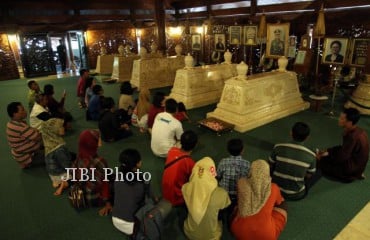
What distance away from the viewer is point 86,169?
294 cm

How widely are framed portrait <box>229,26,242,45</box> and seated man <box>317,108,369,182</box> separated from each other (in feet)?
24.2

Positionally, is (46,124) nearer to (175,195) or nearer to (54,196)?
(54,196)

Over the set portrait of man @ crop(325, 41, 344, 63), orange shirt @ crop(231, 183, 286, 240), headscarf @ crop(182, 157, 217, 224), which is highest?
portrait of man @ crop(325, 41, 344, 63)

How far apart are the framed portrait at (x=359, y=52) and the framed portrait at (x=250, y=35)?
3169 millimetres

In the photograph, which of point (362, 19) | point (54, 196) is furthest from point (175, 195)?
point (362, 19)

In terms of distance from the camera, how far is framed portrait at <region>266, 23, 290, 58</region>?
309 inches

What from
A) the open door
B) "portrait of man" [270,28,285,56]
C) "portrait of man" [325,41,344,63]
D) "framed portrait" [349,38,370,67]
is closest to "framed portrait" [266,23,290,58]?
"portrait of man" [270,28,285,56]

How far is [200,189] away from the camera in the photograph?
225cm

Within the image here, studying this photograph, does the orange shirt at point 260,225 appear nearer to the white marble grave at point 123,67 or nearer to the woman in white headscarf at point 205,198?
the woman in white headscarf at point 205,198

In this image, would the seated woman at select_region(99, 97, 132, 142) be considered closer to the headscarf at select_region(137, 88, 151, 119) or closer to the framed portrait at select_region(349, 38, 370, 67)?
the headscarf at select_region(137, 88, 151, 119)

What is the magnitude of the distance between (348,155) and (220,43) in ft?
29.3

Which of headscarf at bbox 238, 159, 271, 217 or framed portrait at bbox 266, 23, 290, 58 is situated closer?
headscarf at bbox 238, 159, 271, 217

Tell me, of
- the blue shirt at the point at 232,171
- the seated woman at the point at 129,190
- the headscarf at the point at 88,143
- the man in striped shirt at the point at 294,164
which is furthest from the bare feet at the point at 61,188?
the man in striped shirt at the point at 294,164

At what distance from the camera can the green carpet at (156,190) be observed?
8.97ft
